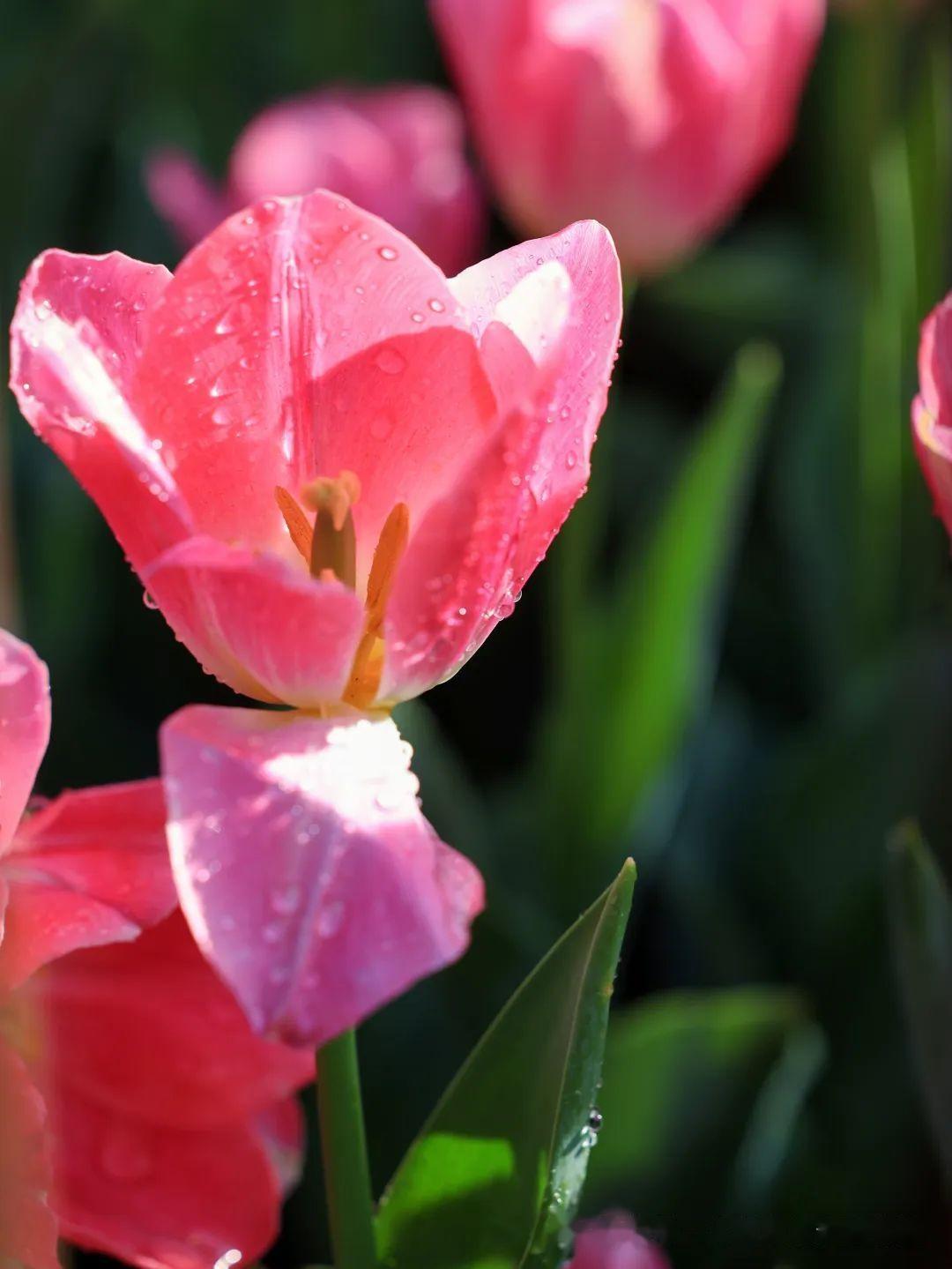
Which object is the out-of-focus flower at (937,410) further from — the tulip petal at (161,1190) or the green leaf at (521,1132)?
the tulip petal at (161,1190)

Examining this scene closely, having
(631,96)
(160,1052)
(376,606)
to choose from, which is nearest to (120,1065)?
(160,1052)

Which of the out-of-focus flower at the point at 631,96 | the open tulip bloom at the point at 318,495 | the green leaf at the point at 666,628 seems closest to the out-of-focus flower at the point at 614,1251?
the open tulip bloom at the point at 318,495

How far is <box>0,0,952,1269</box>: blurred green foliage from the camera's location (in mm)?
613

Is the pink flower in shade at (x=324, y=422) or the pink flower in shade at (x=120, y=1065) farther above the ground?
the pink flower in shade at (x=324, y=422)

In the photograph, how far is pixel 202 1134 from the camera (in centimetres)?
37

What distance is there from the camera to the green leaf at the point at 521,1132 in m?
0.33

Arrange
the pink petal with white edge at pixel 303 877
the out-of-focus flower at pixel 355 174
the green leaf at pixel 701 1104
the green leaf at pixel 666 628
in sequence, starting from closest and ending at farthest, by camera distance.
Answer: the pink petal with white edge at pixel 303 877
the green leaf at pixel 701 1104
the green leaf at pixel 666 628
the out-of-focus flower at pixel 355 174

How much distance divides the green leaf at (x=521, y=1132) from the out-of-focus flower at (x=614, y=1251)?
4 centimetres

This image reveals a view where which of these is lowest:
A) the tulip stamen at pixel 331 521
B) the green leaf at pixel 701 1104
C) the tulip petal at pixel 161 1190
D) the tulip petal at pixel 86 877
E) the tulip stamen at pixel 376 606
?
the green leaf at pixel 701 1104

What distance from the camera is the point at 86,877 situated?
0.31 metres

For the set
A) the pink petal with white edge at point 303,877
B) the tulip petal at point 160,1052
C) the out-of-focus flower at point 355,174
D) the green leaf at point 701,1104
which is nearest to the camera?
the pink petal with white edge at point 303,877

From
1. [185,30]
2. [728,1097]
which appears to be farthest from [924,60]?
[728,1097]

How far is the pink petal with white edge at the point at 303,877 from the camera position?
9.8 inches

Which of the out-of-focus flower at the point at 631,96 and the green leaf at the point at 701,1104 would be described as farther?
the out-of-focus flower at the point at 631,96
